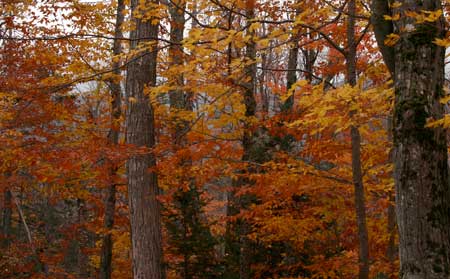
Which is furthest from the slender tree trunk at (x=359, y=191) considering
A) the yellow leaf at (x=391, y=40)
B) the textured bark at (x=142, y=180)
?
the textured bark at (x=142, y=180)

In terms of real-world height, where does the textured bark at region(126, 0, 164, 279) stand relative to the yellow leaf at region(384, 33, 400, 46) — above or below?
below

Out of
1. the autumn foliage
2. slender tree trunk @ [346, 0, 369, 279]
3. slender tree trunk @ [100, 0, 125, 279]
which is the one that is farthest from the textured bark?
slender tree trunk @ [346, 0, 369, 279]

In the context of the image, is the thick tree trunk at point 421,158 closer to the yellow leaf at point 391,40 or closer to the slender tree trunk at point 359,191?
the yellow leaf at point 391,40

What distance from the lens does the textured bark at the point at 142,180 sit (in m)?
7.60

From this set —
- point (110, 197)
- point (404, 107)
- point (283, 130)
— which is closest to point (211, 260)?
point (110, 197)

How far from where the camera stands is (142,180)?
306 inches

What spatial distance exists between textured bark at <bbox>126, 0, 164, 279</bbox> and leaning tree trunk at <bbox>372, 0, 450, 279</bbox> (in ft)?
15.5

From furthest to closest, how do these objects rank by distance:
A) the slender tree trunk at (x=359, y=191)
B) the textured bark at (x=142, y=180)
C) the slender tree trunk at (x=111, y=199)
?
1. the slender tree trunk at (x=111, y=199)
2. the textured bark at (x=142, y=180)
3. the slender tree trunk at (x=359, y=191)

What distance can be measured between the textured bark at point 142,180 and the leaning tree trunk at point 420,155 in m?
4.74

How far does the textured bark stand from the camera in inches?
299

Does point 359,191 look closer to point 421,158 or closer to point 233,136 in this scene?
point 421,158

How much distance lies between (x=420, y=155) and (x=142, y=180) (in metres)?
5.17

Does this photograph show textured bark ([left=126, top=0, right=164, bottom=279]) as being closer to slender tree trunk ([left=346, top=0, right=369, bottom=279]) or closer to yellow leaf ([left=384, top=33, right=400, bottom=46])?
slender tree trunk ([left=346, top=0, right=369, bottom=279])

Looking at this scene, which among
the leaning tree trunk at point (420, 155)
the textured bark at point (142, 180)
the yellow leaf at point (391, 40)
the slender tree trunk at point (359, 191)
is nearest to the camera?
the leaning tree trunk at point (420, 155)
